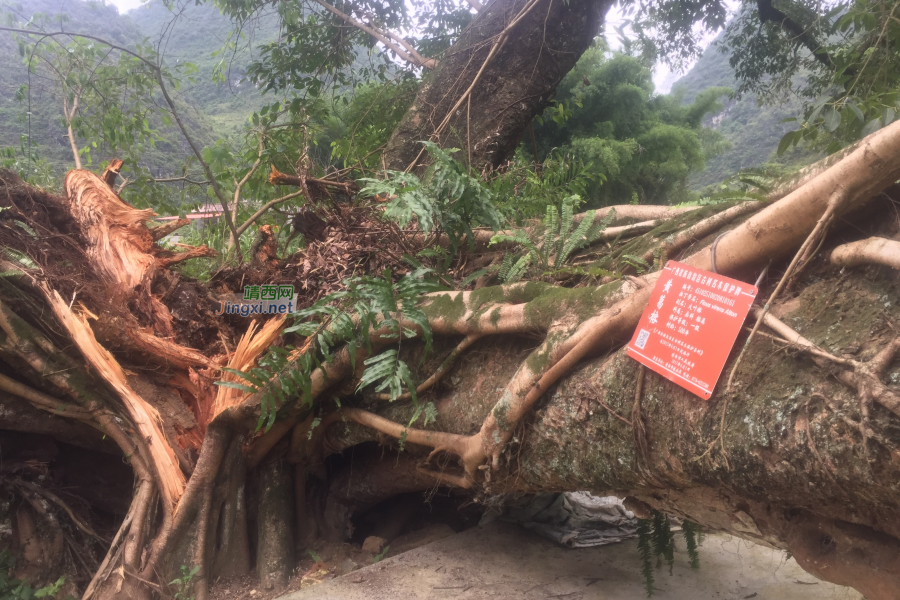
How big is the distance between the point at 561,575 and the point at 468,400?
51.7 inches

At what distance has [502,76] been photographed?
183 inches

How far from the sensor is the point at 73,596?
3111 millimetres

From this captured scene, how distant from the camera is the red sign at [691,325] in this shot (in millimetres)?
1521

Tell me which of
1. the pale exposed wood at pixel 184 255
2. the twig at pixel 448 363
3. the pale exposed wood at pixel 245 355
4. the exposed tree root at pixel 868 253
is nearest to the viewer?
the exposed tree root at pixel 868 253

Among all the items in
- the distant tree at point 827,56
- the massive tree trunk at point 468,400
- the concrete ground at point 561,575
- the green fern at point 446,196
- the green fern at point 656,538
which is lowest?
the concrete ground at point 561,575

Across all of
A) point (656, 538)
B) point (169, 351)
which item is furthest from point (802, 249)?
point (169, 351)

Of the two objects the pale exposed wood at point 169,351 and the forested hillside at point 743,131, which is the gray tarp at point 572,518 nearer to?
the pale exposed wood at point 169,351

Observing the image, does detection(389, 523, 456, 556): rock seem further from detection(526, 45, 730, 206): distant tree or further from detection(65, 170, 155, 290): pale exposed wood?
detection(526, 45, 730, 206): distant tree

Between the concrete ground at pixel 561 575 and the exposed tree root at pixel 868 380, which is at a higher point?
the exposed tree root at pixel 868 380

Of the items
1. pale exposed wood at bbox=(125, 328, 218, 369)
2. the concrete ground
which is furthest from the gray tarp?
pale exposed wood at bbox=(125, 328, 218, 369)

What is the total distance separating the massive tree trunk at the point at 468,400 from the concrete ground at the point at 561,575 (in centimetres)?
48

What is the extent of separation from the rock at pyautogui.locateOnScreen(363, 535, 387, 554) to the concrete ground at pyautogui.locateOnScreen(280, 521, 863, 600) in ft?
1.57

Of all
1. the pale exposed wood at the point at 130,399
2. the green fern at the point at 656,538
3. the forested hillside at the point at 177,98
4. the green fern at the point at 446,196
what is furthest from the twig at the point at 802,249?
the forested hillside at the point at 177,98

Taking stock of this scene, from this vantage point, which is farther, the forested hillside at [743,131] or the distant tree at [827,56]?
the forested hillside at [743,131]
